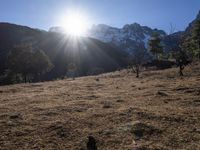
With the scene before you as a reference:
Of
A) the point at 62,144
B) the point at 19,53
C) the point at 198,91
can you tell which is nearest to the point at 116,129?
the point at 62,144

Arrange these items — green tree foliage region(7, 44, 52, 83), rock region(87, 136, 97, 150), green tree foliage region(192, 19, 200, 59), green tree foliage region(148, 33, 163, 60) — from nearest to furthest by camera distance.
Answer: rock region(87, 136, 97, 150) < green tree foliage region(7, 44, 52, 83) < green tree foliage region(192, 19, 200, 59) < green tree foliage region(148, 33, 163, 60)

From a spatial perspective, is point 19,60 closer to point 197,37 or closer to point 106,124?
point 197,37

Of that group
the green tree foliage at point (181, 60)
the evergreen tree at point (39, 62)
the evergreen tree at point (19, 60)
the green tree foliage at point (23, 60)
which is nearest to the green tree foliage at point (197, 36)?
the green tree foliage at point (181, 60)

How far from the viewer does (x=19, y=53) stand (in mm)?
94438

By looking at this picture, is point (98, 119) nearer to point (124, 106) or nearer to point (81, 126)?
point (81, 126)

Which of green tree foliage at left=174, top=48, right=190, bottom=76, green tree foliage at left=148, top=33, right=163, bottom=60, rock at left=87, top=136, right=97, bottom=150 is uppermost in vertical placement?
green tree foliage at left=148, top=33, right=163, bottom=60

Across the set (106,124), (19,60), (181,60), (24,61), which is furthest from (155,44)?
(106,124)

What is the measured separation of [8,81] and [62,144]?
3773 inches

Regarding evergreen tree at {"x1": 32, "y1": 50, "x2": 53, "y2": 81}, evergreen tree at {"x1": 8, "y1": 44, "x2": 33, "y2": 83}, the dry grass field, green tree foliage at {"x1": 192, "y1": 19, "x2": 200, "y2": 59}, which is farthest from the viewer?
evergreen tree at {"x1": 32, "y1": 50, "x2": 53, "y2": 81}

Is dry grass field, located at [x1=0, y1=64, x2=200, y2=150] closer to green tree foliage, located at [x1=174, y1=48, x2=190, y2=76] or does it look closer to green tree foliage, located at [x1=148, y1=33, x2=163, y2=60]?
green tree foliage, located at [x1=174, y1=48, x2=190, y2=76]

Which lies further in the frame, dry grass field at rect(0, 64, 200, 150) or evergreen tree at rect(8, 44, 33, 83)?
evergreen tree at rect(8, 44, 33, 83)

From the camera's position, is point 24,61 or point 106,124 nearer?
point 106,124

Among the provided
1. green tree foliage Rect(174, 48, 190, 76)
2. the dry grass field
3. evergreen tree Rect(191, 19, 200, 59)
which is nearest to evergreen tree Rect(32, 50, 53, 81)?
green tree foliage Rect(174, 48, 190, 76)

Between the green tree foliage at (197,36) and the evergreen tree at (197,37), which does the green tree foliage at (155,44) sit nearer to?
the evergreen tree at (197,37)
